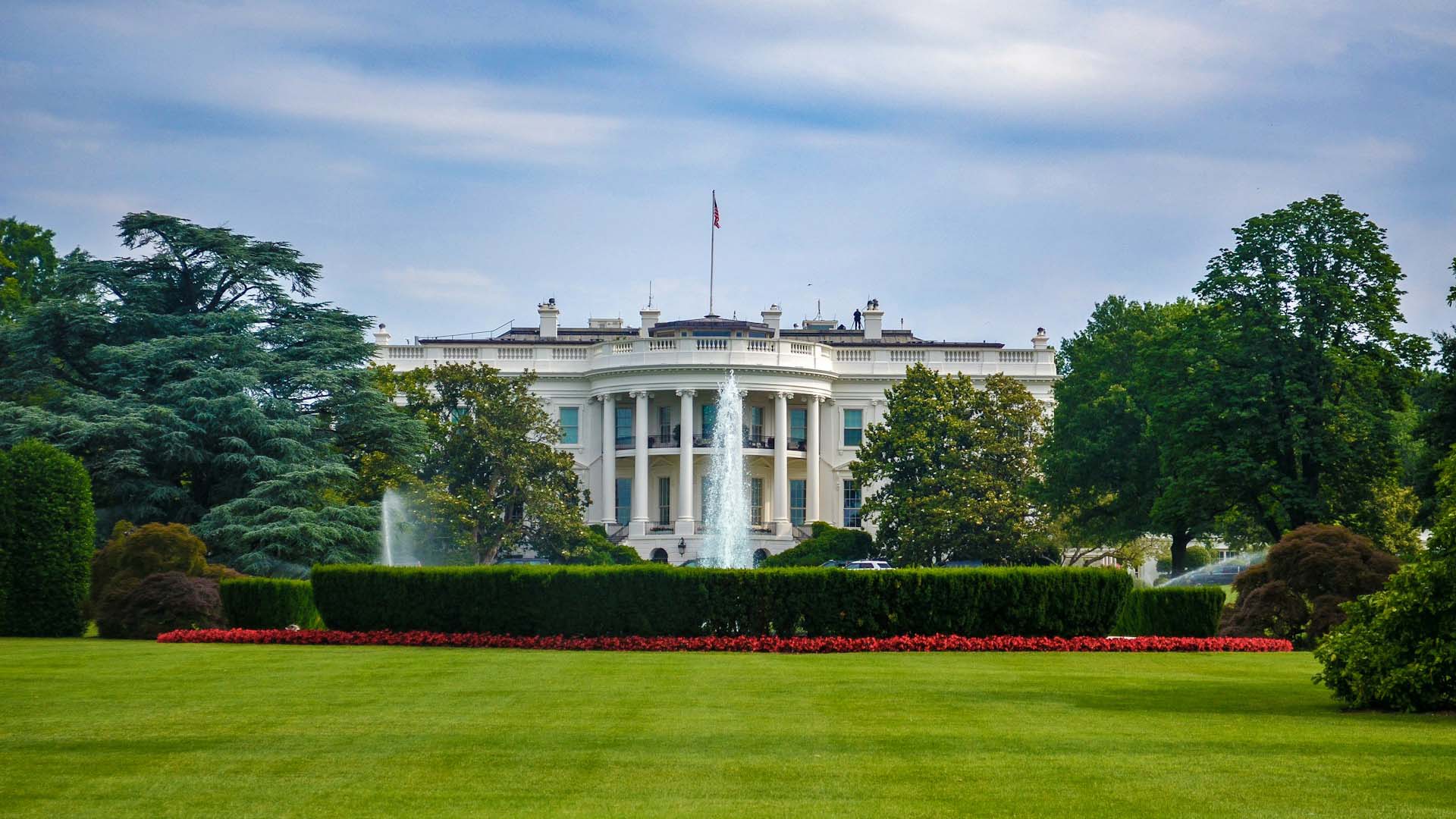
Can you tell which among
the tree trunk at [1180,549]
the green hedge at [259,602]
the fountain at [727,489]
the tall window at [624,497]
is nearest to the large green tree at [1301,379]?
the tree trunk at [1180,549]

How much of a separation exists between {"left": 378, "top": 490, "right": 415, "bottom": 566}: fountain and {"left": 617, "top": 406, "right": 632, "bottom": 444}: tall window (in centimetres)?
2081

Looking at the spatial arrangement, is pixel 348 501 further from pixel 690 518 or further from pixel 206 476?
pixel 690 518

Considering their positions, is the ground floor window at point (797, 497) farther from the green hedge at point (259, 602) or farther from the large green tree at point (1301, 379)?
the green hedge at point (259, 602)

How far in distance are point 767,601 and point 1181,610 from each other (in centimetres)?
772

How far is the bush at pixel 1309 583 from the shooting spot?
2723cm

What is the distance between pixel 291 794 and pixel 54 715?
17.1 ft

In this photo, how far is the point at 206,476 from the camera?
40.3m

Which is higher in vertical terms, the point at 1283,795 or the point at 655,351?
the point at 655,351

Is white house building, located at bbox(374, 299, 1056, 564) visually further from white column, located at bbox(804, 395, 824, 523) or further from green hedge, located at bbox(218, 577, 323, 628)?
green hedge, located at bbox(218, 577, 323, 628)

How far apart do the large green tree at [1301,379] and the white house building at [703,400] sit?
1237 inches

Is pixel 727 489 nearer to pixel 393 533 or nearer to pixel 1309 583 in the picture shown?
pixel 393 533

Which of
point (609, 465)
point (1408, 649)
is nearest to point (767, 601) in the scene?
point (1408, 649)

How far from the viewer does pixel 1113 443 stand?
2039 inches

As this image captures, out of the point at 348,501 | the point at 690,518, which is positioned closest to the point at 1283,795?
the point at 348,501
